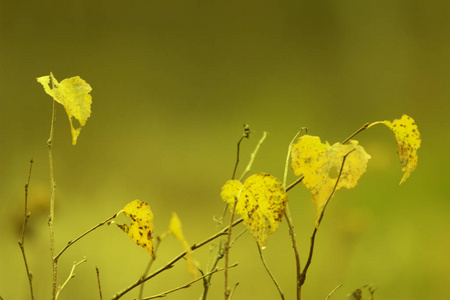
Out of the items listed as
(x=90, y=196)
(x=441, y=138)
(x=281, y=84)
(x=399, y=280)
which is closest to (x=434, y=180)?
(x=441, y=138)

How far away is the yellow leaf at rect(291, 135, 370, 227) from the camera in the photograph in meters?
0.47

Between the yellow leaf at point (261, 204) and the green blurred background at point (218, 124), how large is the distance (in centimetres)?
48

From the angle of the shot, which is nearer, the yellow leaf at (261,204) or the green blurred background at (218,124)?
the yellow leaf at (261,204)

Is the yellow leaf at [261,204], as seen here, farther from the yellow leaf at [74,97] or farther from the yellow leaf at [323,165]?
the yellow leaf at [74,97]

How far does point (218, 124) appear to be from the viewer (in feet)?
3.36

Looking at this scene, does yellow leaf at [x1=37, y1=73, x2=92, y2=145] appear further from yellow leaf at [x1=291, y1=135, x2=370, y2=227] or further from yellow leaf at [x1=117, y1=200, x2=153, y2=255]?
yellow leaf at [x1=291, y1=135, x2=370, y2=227]

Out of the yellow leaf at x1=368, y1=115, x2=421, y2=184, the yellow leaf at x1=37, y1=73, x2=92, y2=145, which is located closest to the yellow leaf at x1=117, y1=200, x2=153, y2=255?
the yellow leaf at x1=37, y1=73, x2=92, y2=145

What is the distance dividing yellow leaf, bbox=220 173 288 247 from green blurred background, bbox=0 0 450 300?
48cm

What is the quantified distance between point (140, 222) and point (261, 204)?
0.15 metres

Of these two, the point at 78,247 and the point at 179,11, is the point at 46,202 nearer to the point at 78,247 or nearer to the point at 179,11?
the point at 78,247

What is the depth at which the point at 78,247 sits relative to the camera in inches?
39.9

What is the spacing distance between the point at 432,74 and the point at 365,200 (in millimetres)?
323

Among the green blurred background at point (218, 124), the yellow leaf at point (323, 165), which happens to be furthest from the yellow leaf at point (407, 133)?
the green blurred background at point (218, 124)

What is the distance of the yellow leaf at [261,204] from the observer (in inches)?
18.9
